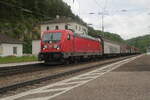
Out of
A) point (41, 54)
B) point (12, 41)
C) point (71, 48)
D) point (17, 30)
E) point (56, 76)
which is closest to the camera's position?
point (56, 76)

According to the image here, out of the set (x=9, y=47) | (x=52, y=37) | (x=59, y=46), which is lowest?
(x=59, y=46)

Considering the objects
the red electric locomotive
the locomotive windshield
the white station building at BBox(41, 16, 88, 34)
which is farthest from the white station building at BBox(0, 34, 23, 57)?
the white station building at BBox(41, 16, 88, 34)

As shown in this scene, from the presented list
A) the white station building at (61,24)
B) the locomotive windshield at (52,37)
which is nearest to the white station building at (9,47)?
the locomotive windshield at (52,37)

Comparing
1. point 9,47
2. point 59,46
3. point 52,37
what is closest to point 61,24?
point 9,47

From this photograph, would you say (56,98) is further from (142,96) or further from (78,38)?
Result: (78,38)

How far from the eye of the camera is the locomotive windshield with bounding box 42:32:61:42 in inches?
897

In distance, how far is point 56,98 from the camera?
783 centimetres

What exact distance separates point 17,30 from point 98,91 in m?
67.7

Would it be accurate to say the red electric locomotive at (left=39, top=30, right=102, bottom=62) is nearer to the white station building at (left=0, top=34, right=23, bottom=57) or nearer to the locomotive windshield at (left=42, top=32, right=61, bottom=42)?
the locomotive windshield at (left=42, top=32, right=61, bottom=42)

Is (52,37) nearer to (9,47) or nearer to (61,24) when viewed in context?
(9,47)

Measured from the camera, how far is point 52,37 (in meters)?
23.1

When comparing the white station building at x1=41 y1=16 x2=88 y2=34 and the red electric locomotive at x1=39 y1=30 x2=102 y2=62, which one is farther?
the white station building at x1=41 y1=16 x2=88 y2=34

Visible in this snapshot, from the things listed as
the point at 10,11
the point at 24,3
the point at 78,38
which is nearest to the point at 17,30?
the point at 10,11

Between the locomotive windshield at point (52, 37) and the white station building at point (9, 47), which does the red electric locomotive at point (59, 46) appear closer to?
the locomotive windshield at point (52, 37)
